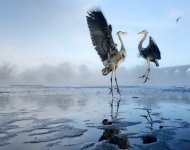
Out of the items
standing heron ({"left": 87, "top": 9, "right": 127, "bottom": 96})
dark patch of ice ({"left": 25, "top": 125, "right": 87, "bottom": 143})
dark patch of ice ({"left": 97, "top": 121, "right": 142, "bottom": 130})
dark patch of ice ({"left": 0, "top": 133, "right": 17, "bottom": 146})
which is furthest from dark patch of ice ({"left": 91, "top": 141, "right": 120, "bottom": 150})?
standing heron ({"left": 87, "top": 9, "right": 127, "bottom": 96})

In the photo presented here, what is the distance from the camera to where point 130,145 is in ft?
12.5

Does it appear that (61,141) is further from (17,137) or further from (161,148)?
(161,148)

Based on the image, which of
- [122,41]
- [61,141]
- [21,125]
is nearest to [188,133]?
[61,141]

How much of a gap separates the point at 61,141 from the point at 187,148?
7.25 feet

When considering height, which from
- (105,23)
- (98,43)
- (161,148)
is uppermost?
(105,23)

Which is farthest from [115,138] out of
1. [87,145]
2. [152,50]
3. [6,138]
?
[152,50]

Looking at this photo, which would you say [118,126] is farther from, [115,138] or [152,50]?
[152,50]

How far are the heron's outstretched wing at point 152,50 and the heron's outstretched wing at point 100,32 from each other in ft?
8.18

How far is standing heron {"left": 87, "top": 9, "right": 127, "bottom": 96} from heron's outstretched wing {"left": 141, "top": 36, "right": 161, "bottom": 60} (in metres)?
1.53

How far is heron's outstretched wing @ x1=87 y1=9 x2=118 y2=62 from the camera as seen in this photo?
8531mm

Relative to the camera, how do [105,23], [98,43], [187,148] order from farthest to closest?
[98,43]
[105,23]
[187,148]

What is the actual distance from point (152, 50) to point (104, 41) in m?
3.22

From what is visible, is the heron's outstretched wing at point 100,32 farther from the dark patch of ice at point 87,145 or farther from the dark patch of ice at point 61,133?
the dark patch of ice at point 87,145

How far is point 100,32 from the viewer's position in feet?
28.6
